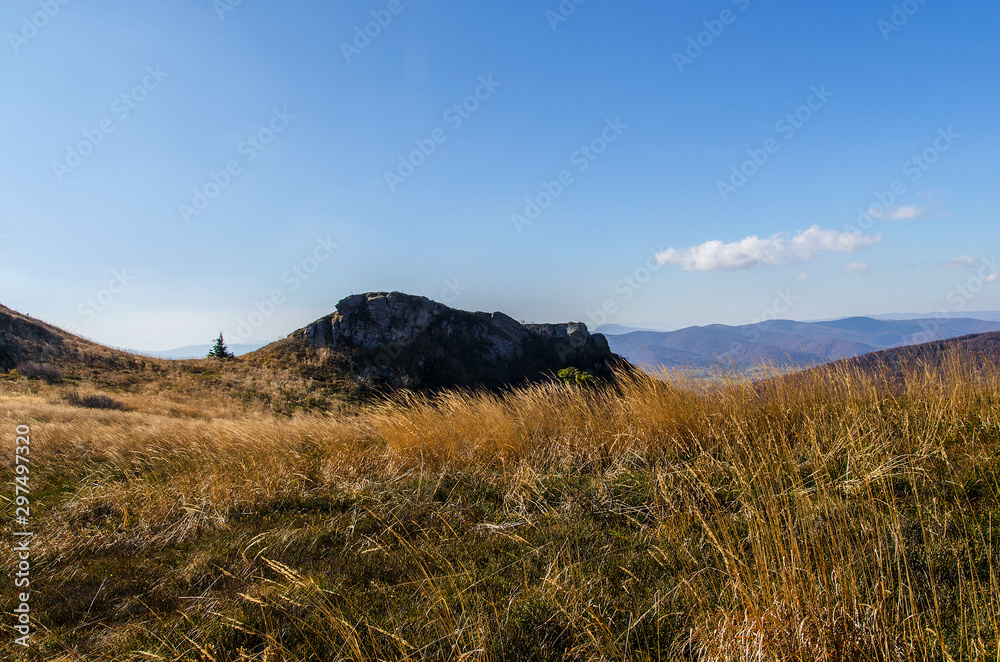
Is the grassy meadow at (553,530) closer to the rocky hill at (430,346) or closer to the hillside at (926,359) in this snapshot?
the hillside at (926,359)

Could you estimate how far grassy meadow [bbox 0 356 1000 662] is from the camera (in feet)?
7.65

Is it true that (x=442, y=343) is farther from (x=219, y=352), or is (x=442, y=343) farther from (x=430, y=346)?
(x=219, y=352)

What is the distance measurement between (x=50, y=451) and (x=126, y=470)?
6.64ft

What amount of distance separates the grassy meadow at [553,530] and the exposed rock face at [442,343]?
23.3 m

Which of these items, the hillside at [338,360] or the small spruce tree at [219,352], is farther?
the small spruce tree at [219,352]

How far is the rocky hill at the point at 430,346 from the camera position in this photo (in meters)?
30.1

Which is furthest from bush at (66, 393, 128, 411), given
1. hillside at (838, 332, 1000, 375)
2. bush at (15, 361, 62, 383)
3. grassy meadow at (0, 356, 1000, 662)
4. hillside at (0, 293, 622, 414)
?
hillside at (838, 332, 1000, 375)

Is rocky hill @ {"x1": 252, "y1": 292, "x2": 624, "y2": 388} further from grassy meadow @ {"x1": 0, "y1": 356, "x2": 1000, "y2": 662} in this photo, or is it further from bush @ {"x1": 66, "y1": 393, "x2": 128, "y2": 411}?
grassy meadow @ {"x1": 0, "y1": 356, "x2": 1000, "y2": 662}

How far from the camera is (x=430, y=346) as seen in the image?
32719 millimetres

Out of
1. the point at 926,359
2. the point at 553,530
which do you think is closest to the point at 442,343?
the point at 926,359

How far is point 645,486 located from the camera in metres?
4.17

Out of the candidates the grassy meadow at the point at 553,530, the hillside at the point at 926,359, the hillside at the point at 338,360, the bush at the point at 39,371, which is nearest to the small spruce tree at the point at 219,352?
the hillside at the point at 338,360

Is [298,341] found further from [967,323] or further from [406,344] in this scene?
[967,323]

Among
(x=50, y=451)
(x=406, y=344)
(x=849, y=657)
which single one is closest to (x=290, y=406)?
(x=406, y=344)
